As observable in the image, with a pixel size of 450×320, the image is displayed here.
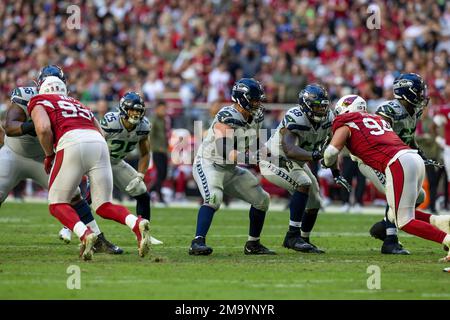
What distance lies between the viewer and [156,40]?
2016 centimetres

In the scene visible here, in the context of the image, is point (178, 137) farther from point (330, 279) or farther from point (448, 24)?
point (330, 279)

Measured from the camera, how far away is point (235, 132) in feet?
29.4

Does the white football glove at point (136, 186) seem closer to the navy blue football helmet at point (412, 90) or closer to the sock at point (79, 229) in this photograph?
the sock at point (79, 229)

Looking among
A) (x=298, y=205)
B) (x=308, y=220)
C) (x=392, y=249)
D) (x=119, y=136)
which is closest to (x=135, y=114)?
(x=119, y=136)

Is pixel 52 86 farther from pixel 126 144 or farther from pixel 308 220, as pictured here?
pixel 308 220

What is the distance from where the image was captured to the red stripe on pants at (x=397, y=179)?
820cm

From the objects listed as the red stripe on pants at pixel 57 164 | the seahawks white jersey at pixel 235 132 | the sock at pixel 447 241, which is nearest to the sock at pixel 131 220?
the red stripe on pants at pixel 57 164

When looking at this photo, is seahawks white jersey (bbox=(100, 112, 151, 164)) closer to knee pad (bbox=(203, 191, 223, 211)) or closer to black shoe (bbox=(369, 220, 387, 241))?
knee pad (bbox=(203, 191, 223, 211))

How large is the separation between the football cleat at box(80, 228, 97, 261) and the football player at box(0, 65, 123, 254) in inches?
36.7

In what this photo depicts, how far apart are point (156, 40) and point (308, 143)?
11.2 metres

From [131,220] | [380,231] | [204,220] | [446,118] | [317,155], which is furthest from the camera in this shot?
[446,118]

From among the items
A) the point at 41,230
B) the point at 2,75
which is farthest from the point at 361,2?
the point at 41,230

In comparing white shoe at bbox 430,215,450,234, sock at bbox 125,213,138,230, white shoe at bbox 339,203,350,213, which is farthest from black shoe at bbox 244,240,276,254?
white shoe at bbox 339,203,350,213

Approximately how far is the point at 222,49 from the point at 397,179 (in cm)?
1130
